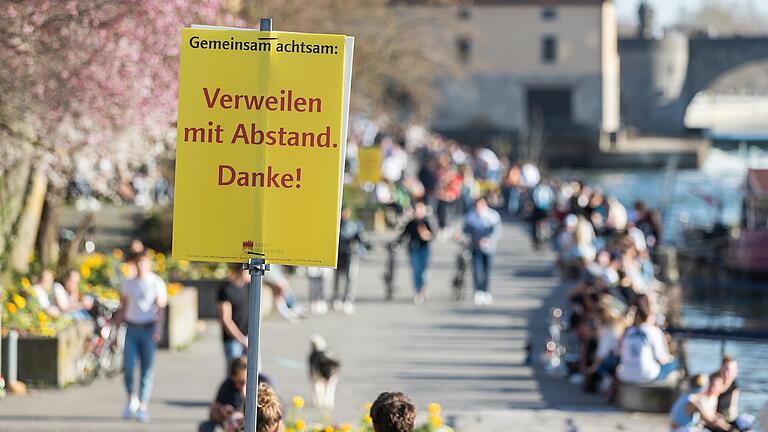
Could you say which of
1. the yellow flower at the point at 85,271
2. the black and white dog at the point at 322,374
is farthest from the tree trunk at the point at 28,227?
the black and white dog at the point at 322,374

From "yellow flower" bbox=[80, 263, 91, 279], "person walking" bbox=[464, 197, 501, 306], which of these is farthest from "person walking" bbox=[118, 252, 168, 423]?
"person walking" bbox=[464, 197, 501, 306]

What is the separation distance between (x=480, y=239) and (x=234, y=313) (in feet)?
33.7

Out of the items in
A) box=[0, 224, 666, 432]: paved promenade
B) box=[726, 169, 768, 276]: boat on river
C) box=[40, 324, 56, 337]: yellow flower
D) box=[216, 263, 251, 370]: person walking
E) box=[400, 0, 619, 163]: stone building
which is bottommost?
box=[0, 224, 666, 432]: paved promenade

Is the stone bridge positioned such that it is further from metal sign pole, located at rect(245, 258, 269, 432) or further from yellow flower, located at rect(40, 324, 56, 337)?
metal sign pole, located at rect(245, 258, 269, 432)

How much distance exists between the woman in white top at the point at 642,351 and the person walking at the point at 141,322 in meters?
4.31

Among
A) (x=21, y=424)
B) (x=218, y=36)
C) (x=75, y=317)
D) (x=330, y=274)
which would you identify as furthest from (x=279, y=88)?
(x=330, y=274)

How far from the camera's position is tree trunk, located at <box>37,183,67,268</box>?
23.7 metres

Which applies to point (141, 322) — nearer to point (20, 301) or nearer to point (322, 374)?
A: point (322, 374)

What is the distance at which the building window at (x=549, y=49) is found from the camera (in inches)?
4144

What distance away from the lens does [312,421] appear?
1511 cm

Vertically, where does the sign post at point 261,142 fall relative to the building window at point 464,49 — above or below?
below

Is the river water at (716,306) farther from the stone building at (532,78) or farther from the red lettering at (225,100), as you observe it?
the stone building at (532,78)

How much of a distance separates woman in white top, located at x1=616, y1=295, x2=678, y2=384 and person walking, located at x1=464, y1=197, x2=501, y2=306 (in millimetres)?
8566

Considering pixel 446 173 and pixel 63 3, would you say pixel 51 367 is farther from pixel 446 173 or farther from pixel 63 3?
pixel 446 173
